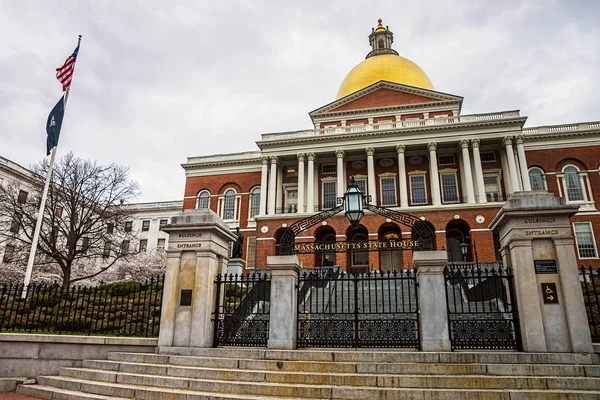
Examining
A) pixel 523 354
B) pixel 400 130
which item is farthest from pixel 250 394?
pixel 400 130

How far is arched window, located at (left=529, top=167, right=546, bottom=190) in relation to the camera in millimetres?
39375

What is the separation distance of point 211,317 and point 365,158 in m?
34.9

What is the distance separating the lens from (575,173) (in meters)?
38.9

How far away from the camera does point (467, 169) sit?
37.8 meters

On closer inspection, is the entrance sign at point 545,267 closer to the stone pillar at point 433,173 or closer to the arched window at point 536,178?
the stone pillar at point 433,173

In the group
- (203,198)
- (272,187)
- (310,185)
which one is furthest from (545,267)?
(203,198)

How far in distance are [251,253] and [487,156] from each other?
84.5 feet

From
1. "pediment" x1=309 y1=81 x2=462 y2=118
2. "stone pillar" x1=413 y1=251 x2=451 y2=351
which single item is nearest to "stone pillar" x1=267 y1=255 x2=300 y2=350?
"stone pillar" x1=413 y1=251 x2=451 y2=351

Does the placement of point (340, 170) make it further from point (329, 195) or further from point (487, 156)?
point (487, 156)

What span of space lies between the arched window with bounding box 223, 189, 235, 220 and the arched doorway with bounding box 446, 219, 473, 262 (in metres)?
22.8

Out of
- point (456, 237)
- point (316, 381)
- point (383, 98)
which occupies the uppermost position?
point (383, 98)

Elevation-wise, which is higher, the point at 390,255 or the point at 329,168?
the point at 329,168

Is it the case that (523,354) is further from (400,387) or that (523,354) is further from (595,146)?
(595,146)

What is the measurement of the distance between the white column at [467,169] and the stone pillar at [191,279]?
106 ft
